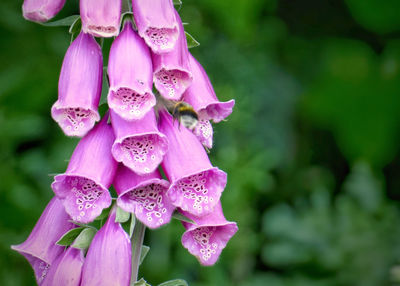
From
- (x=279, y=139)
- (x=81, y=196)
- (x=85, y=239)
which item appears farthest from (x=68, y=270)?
(x=279, y=139)

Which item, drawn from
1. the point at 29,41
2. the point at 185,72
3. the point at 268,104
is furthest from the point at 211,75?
the point at 185,72

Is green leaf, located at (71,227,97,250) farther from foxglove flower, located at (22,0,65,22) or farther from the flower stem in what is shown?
foxglove flower, located at (22,0,65,22)

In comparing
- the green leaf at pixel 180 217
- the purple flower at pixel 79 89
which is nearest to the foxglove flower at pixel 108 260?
the green leaf at pixel 180 217

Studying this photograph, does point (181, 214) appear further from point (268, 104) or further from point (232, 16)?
point (268, 104)

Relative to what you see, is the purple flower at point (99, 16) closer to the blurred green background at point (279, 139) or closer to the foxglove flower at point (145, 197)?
the foxglove flower at point (145, 197)

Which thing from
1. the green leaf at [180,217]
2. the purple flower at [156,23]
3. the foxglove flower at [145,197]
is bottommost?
the green leaf at [180,217]

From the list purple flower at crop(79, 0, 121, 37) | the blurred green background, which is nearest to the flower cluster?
purple flower at crop(79, 0, 121, 37)

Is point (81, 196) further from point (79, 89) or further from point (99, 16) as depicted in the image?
point (99, 16)
